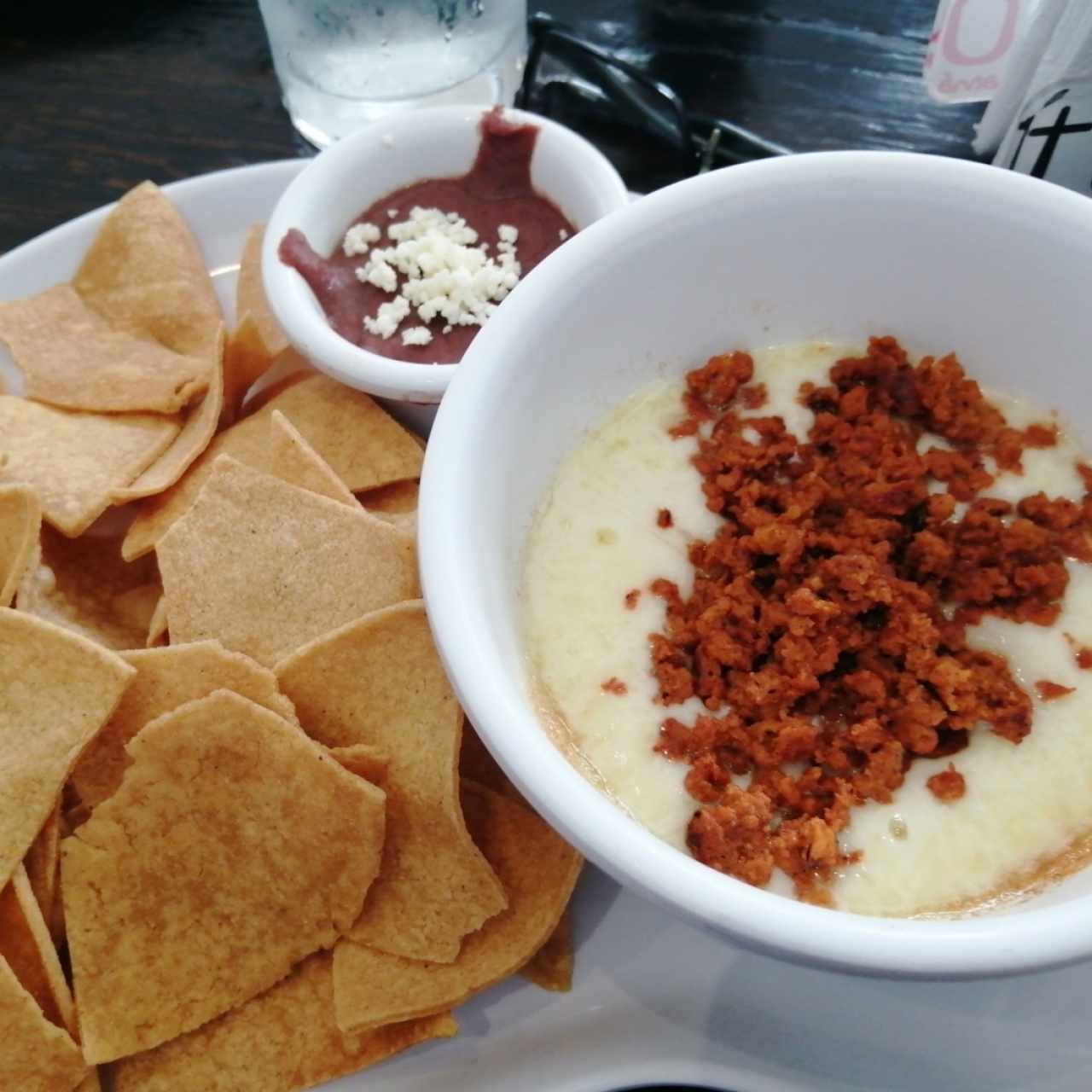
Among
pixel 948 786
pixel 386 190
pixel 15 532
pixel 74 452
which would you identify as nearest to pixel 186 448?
pixel 74 452

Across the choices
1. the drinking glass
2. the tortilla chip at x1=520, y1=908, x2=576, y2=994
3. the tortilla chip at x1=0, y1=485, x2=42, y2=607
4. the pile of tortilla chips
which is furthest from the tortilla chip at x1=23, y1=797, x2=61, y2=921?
the drinking glass

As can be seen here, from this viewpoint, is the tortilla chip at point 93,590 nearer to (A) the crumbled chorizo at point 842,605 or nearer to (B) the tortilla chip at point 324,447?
(B) the tortilla chip at point 324,447

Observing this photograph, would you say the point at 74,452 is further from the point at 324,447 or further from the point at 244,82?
the point at 244,82

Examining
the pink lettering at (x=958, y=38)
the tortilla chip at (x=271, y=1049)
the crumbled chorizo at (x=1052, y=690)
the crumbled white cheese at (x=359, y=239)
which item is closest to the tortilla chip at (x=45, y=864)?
the tortilla chip at (x=271, y=1049)


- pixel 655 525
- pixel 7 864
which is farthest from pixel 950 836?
pixel 7 864

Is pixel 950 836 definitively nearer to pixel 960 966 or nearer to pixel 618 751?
pixel 960 966

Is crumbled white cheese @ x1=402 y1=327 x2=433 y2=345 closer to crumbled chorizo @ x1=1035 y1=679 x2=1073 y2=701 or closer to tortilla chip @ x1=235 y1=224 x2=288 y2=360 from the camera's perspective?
tortilla chip @ x1=235 y1=224 x2=288 y2=360
